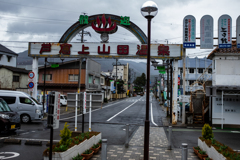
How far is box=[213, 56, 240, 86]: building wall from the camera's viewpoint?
1755cm

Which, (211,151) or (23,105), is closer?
(211,151)

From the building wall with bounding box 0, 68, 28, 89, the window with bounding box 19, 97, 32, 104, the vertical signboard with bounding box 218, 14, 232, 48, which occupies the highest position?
the vertical signboard with bounding box 218, 14, 232, 48

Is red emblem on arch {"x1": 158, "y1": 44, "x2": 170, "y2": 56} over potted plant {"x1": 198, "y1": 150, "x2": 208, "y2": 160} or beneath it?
over

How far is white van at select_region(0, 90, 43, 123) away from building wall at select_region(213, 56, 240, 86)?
47.8ft

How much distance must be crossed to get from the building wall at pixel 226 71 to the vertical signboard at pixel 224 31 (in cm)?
165

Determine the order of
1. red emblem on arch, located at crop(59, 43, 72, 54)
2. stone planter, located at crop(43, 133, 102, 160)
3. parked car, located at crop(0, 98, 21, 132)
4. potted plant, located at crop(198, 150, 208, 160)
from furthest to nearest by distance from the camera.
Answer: red emblem on arch, located at crop(59, 43, 72, 54), parked car, located at crop(0, 98, 21, 132), potted plant, located at crop(198, 150, 208, 160), stone planter, located at crop(43, 133, 102, 160)

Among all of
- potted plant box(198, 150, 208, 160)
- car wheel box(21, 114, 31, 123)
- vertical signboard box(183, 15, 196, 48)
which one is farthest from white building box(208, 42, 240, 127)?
car wheel box(21, 114, 31, 123)

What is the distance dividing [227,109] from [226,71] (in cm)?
302

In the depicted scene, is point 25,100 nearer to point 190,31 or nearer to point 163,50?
point 163,50

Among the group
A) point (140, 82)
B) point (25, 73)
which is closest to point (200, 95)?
point (25, 73)

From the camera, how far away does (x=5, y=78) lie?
30.5 meters

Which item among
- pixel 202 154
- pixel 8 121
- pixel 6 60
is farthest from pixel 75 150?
pixel 6 60

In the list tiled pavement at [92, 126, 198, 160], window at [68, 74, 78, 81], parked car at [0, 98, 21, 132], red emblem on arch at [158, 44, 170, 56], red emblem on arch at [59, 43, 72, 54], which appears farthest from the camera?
window at [68, 74, 78, 81]

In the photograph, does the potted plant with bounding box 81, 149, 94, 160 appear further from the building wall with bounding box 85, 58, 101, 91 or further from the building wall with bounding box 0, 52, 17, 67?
the building wall with bounding box 0, 52, 17, 67
